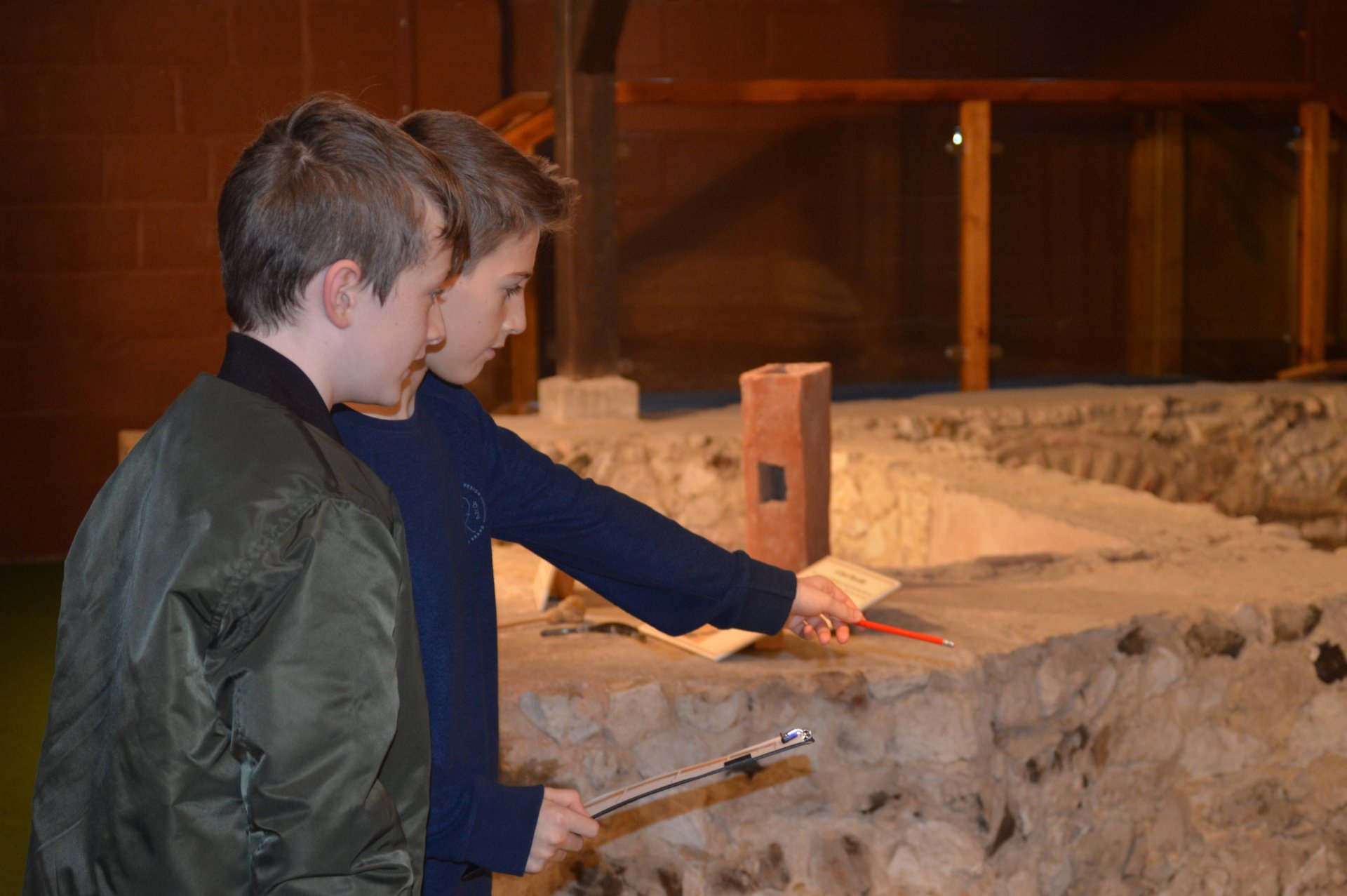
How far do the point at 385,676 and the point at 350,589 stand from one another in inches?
2.7

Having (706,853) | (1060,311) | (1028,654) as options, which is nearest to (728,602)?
(706,853)

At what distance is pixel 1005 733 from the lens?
8.66 feet

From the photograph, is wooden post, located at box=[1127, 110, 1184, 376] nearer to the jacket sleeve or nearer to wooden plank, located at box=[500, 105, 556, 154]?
wooden plank, located at box=[500, 105, 556, 154]

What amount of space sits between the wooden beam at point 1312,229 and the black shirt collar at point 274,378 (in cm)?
687

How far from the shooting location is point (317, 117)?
110 cm

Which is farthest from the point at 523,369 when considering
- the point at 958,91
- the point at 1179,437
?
the point at 1179,437

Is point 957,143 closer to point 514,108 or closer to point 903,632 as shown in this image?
point 514,108

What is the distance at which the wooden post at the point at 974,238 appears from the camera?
21.7 ft

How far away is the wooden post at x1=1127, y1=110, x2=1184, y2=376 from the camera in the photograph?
799cm

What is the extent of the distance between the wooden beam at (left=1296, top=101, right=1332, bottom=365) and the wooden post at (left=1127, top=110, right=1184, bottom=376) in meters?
0.97

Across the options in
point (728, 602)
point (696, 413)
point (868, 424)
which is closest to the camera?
point (728, 602)

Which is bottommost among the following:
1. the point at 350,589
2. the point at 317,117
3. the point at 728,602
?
the point at 728,602

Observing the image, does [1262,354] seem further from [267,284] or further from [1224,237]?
[267,284]

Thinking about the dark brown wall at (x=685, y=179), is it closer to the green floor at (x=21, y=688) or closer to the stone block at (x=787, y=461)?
the green floor at (x=21, y=688)
